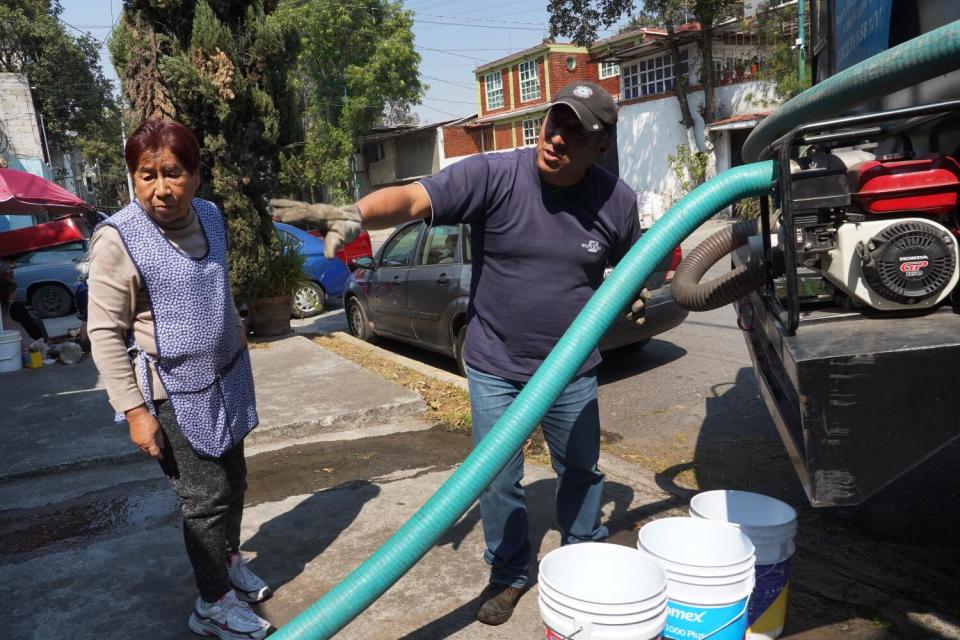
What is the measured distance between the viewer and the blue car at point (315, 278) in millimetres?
11250

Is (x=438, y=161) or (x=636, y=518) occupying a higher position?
(x=438, y=161)

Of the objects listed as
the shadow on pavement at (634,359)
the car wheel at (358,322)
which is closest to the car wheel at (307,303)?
the car wheel at (358,322)

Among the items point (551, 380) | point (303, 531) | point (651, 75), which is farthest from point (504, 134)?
point (551, 380)

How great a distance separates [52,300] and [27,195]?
4691mm

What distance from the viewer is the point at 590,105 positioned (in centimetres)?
252

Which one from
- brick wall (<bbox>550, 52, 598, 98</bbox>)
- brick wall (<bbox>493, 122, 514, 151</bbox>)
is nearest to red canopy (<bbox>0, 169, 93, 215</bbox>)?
brick wall (<bbox>550, 52, 598, 98</bbox>)

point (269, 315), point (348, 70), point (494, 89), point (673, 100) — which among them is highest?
point (348, 70)

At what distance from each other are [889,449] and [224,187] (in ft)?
24.9

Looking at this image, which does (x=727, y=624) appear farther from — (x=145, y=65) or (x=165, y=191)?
(x=145, y=65)

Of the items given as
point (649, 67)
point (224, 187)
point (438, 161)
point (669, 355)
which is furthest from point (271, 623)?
point (438, 161)

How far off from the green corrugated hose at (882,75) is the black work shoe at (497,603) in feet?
6.91

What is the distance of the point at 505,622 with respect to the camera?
2.81m

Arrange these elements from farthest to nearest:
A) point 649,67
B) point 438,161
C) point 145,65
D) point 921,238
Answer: point 438,161, point 649,67, point 145,65, point 921,238

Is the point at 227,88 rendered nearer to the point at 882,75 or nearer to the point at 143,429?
the point at 143,429
